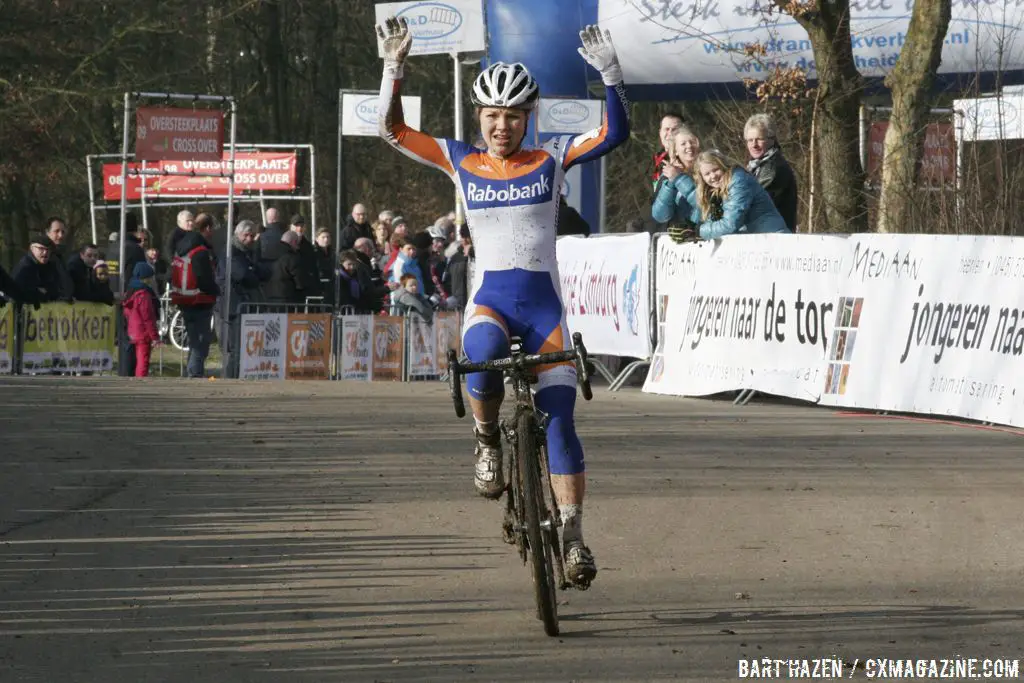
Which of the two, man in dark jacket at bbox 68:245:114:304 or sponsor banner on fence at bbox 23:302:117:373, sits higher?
man in dark jacket at bbox 68:245:114:304

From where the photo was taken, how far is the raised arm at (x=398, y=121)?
8156 mm

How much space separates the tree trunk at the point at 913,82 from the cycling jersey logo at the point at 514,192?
1328 centimetres

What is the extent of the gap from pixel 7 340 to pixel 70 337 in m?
1.09

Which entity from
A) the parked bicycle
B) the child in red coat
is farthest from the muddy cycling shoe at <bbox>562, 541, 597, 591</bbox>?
the parked bicycle

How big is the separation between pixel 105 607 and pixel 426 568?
1.49 meters

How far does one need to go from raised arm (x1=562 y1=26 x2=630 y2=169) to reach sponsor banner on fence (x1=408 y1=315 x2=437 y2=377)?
15.0 m

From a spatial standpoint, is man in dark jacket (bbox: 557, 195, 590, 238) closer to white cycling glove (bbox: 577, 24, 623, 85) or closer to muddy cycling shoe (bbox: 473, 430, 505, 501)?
white cycling glove (bbox: 577, 24, 623, 85)

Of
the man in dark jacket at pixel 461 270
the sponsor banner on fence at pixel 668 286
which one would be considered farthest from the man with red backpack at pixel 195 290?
the sponsor banner on fence at pixel 668 286

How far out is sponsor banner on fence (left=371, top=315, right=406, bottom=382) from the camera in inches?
908

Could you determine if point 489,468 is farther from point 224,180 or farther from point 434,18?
point 224,180

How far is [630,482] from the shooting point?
37.7 feet

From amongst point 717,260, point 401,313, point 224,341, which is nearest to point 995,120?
point 717,260

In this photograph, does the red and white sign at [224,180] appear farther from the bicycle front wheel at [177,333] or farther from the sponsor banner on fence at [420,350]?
the sponsor banner on fence at [420,350]

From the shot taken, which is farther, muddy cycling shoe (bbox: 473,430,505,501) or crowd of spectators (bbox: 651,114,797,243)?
crowd of spectators (bbox: 651,114,797,243)
